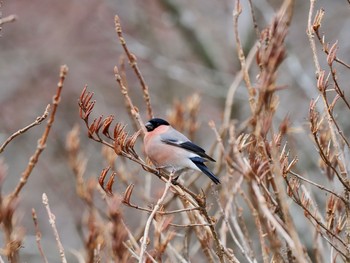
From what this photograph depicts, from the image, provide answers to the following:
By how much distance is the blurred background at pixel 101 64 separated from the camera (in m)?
6.51

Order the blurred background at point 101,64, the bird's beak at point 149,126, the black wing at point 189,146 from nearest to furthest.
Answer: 1. the black wing at point 189,146
2. the bird's beak at point 149,126
3. the blurred background at point 101,64

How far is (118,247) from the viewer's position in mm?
1417

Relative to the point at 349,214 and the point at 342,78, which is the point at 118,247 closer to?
the point at 349,214

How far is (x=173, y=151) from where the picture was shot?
3.05 meters

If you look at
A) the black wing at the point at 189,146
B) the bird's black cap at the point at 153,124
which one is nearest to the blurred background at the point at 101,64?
the bird's black cap at the point at 153,124

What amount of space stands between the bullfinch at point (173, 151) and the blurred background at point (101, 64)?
2.77m

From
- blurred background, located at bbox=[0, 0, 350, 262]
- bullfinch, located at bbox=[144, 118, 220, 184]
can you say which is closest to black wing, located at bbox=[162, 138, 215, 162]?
bullfinch, located at bbox=[144, 118, 220, 184]

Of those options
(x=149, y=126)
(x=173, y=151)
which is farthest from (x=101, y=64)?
(x=173, y=151)

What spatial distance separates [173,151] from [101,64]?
5.36 m

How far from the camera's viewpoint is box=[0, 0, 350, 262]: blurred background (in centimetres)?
651

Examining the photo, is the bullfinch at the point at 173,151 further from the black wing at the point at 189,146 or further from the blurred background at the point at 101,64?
the blurred background at the point at 101,64

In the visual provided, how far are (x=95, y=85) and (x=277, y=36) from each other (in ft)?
20.5

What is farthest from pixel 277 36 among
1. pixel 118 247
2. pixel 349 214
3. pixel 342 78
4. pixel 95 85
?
pixel 95 85

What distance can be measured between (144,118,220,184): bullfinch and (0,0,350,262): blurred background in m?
2.77
